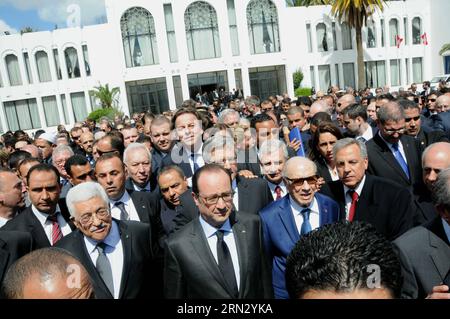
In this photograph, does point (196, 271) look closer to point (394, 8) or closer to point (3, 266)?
point (3, 266)

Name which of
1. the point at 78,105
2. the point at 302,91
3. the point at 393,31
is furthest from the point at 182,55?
the point at 393,31

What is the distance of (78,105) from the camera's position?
34219 mm

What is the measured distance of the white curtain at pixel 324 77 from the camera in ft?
123

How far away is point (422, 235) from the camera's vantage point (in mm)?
→ 2619

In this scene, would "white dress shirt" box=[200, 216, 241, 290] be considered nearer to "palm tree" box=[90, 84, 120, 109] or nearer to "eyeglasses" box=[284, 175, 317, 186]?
"eyeglasses" box=[284, 175, 317, 186]

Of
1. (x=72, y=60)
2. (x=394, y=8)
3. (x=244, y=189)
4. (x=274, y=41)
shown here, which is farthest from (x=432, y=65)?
(x=244, y=189)

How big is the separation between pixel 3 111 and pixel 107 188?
110 ft

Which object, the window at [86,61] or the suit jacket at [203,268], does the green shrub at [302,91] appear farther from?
the suit jacket at [203,268]

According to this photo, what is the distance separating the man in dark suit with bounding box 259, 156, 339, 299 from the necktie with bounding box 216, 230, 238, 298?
516 mm

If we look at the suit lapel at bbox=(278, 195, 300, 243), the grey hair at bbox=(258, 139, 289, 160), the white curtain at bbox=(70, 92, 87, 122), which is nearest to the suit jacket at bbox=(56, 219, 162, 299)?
the suit lapel at bbox=(278, 195, 300, 243)

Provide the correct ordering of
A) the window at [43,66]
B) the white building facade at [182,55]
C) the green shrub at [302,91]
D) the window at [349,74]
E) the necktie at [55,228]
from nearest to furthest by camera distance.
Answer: the necktie at [55,228]
the window at [43,66]
the white building facade at [182,55]
the green shrub at [302,91]
the window at [349,74]

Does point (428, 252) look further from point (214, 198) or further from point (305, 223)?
point (214, 198)

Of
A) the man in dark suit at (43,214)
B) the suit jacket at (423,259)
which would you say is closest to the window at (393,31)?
the man in dark suit at (43,214)

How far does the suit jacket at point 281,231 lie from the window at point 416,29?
4257 centimetres
